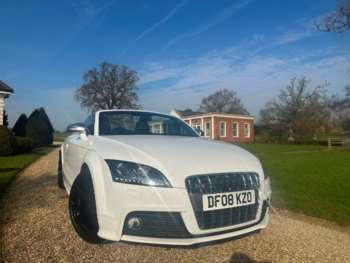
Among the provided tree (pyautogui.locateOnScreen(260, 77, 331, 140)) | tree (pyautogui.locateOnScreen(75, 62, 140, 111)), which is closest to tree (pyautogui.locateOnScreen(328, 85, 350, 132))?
tree (pyautogui.locateOnScreen(260, 77, 331, 140))

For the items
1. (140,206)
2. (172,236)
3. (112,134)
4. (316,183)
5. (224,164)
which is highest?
(112,134)

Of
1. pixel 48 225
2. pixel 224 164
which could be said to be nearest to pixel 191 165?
pixel 224 164

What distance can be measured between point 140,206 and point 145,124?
6.76ft

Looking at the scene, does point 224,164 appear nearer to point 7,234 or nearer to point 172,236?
point 172,236

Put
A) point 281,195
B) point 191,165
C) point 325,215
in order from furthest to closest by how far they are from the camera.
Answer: point 281,195 → point 325,215 → point 191,165

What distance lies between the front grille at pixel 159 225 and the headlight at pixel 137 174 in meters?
0.24

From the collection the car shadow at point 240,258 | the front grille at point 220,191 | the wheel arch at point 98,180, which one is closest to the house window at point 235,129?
the car shadow at point 240,258

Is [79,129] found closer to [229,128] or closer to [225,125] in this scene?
[225,125]

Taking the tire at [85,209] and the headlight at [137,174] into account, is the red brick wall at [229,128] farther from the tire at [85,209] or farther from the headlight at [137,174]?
the headlight at [137,174]

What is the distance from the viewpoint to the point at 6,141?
12781 millimetres

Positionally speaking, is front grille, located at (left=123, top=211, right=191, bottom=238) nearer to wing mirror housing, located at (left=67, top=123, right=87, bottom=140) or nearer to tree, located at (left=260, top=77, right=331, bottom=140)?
wing mirror housing, located at (left=67, top=123, right=87, bottom=140)

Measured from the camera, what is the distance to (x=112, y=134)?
3.64 metres

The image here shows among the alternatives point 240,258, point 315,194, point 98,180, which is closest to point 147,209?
point 98,180

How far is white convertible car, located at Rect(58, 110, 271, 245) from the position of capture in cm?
222
